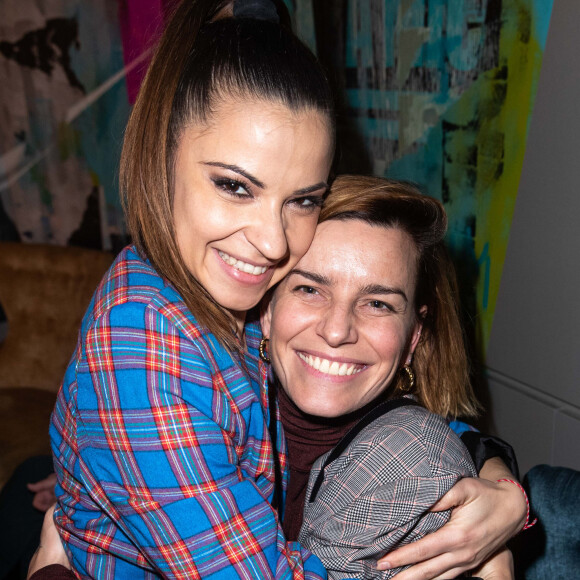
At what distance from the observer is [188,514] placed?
3.68ft

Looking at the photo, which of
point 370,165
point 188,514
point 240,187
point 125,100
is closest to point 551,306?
point 370,165

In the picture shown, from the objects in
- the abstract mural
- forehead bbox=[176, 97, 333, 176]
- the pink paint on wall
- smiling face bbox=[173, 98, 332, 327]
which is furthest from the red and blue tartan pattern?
the pink paint on wall

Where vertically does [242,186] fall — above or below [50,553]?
above

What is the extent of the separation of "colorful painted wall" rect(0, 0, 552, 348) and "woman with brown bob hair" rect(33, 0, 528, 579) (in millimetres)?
524

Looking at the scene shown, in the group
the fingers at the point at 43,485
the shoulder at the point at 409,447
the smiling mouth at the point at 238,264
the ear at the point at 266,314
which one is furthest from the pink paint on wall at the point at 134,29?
the shoulder at the point at 409,447

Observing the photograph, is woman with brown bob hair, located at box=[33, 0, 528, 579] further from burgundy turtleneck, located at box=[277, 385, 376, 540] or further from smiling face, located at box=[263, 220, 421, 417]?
burgundy turtleneck, located at box=[277, 385, 376, 540]

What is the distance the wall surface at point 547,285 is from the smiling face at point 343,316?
40.6 inches

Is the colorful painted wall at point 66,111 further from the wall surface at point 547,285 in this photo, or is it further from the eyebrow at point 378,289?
the eyebrow at point 378,289

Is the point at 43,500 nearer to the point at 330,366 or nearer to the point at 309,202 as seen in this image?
the point at 330,366

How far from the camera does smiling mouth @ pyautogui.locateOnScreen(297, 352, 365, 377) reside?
5.20 feet

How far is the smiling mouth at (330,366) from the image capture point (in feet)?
5.20

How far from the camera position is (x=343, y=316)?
154 centimetres

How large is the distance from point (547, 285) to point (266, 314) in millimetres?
1358

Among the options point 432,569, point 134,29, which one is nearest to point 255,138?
point 432,569
